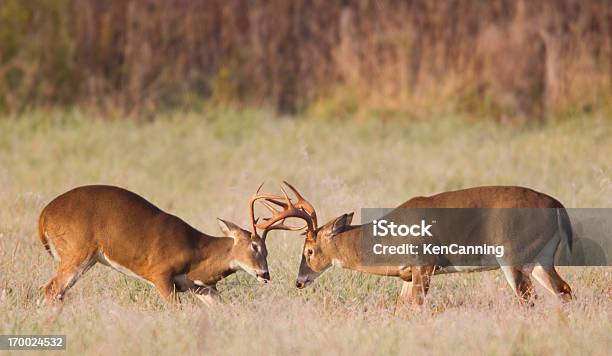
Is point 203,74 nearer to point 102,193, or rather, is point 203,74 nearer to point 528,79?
point 528,79

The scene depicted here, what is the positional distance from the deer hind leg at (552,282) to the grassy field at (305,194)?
78 mm

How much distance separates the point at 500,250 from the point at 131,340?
2.59 m

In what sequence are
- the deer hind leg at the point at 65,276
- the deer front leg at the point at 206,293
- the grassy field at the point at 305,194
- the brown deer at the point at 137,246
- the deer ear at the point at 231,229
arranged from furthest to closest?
the deer ear at the point at 231,229 → the deer front leg at the point at 206,293 → the brown deer at the point at 137,246 → the deer hind leg at the point at 65,276 → the grassy field at the point at 305,194

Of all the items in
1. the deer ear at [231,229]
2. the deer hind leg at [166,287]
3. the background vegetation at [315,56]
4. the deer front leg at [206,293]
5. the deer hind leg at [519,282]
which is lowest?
the deer front leg at [206,293]

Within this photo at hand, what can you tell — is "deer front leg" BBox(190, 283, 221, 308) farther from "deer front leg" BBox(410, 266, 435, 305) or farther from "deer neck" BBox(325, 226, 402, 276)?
"deer front leg" BBox(410, 266, 435, 305)

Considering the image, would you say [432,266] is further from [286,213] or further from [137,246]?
[137,246]

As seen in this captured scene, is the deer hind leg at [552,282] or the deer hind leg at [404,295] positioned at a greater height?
the deer hind leg at [552,282]

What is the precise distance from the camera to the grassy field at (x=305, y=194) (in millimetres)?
6555

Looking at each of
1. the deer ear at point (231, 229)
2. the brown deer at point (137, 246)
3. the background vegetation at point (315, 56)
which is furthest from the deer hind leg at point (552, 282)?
the background vegetation at point (315, 56)

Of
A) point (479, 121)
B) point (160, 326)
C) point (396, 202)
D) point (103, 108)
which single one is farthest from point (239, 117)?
point (160, 326)

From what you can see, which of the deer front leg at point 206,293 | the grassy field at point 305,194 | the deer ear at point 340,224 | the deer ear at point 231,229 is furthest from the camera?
the deer ear at point 340,224

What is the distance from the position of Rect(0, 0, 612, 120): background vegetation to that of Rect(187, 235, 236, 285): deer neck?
8134 mm

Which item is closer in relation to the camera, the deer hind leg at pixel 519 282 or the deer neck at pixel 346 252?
the deer hind leg at pixel 519 282

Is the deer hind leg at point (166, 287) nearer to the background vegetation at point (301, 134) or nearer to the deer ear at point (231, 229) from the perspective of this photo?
the background vegetation at point (301, 134)
